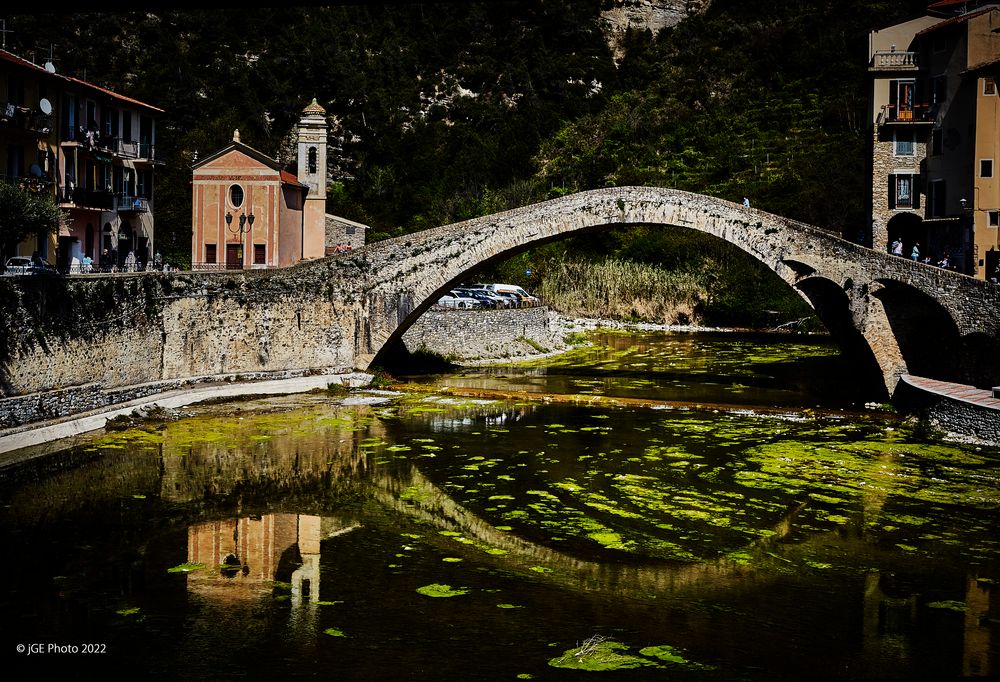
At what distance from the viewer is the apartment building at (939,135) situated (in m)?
27.2

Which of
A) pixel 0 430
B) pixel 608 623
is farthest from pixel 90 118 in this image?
pixel 608 623

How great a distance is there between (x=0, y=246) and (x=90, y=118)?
9146mm

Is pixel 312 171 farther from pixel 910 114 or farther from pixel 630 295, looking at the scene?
pixel 910 114

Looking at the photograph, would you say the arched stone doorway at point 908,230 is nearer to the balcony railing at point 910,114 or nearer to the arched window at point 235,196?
the balcony railing at point 910,114

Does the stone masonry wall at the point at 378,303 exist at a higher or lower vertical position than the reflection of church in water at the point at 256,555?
higher

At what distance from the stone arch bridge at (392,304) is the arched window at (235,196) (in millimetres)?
6767

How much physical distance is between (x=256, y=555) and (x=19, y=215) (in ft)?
44.3

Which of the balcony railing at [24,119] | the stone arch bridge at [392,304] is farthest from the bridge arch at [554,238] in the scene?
the balcony railing at [24,119]

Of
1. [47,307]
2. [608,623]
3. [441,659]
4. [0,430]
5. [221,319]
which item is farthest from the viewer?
[221,319]

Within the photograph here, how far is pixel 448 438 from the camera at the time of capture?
67.4ft

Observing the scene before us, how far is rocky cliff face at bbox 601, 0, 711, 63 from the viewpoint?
257 ft

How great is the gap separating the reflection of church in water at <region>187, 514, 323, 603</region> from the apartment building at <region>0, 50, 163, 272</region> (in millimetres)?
12159

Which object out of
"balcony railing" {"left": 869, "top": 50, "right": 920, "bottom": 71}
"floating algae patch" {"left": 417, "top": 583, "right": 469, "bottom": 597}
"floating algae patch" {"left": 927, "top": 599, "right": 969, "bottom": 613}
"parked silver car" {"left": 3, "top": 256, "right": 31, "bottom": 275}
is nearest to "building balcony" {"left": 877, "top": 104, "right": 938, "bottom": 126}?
"balcony railing" {"left": 869, "top": 50, "right": 920, "bottom": 71}

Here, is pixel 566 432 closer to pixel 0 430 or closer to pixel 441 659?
pixel 0 430
